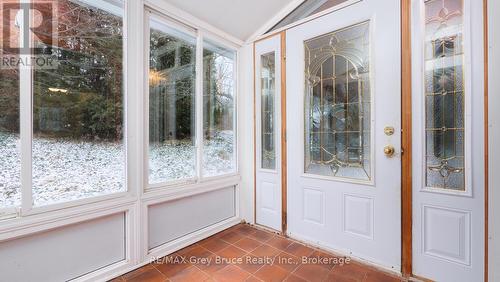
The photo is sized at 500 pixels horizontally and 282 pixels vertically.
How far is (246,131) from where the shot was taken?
9.36ft

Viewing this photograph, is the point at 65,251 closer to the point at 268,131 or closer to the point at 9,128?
the point at 9,128

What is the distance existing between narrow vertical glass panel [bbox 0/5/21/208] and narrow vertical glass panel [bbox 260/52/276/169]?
82.3 inches

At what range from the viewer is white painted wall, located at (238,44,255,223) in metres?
2.79

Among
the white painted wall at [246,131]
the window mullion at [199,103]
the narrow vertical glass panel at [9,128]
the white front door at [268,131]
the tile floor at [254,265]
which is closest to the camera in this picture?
the narrow vertical glass panel at [9,128]

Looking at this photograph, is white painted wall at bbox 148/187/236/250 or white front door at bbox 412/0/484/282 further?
white painted wall at bbox 148/187/236/250

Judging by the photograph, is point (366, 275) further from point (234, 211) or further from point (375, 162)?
point (234, 211)

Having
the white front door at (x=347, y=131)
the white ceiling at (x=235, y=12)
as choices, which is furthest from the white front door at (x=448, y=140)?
the white ceiling at (x=235, y=12)

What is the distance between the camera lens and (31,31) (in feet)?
4.67

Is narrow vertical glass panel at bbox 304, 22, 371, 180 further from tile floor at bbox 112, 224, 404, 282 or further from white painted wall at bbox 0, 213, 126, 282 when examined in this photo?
white painted wall at bbox 0, 213, 126, 282

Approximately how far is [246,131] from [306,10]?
1.53m

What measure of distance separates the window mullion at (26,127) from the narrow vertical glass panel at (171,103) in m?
0.79

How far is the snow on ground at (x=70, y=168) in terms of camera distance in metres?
1.36

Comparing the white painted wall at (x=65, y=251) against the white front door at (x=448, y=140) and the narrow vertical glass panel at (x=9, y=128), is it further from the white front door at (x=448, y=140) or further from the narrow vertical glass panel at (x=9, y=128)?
the white front door at (x=448, y=140)

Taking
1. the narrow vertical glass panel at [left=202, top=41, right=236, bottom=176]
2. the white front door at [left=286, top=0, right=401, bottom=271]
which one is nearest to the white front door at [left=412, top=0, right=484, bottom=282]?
the white front door at [left=286, top=0, right=401, bottom=271]
